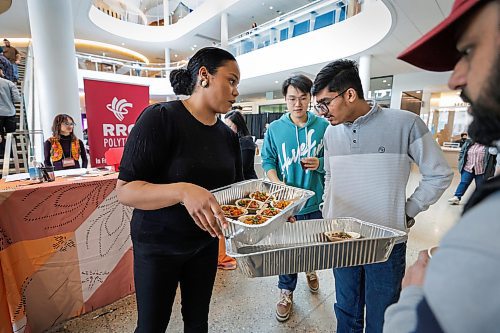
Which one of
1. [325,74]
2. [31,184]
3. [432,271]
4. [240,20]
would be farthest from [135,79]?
[432,271]

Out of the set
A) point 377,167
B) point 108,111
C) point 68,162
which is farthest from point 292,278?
point 68,162

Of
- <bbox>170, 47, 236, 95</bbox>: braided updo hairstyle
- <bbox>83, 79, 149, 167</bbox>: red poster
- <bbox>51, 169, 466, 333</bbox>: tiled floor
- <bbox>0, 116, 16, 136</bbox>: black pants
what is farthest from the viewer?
<bbox>0, 116, 16, 136</bbox>: black pants

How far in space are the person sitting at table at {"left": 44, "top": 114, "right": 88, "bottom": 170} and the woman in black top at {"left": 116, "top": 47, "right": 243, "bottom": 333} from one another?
2.75 meters

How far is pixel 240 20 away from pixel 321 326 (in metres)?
13.8

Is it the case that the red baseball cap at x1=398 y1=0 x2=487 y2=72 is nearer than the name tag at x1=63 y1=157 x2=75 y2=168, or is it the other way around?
the red baseball cap at x1=398 y1=0 x2=487 y2=72

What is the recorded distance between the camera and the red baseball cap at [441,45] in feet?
1.29

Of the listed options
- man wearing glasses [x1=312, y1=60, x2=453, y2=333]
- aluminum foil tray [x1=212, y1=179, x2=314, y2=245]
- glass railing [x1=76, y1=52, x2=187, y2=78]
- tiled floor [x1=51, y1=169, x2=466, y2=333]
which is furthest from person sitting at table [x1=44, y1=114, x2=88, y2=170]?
glass railing [x1=76, y1=52, x2=187, y2=78]

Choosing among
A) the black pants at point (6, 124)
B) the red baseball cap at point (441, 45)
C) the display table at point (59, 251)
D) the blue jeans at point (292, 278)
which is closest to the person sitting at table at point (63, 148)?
the black pants at point (6, 124)

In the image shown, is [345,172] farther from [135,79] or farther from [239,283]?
[135,79]

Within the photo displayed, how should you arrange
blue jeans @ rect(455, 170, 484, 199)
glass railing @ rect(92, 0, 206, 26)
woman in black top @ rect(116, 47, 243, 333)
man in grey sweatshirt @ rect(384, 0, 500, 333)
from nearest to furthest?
man in grey sweatshirt @ rect(384, 0, 500, 333)
woman in black top @ rect(116, 47, 243, 333)
blue jeans @ rect(455, 170, 484, 199)
glass railing @ rect(92, 0, 206, 26)

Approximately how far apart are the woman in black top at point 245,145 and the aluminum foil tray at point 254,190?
1.20 feet

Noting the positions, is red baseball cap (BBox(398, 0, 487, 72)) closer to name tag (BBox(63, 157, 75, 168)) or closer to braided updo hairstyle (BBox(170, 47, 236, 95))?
braided updo hairstyle (BBox(170, 47, 236, 95))

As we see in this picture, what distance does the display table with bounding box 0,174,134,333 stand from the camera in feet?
4.70

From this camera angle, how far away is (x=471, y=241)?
0.31m
